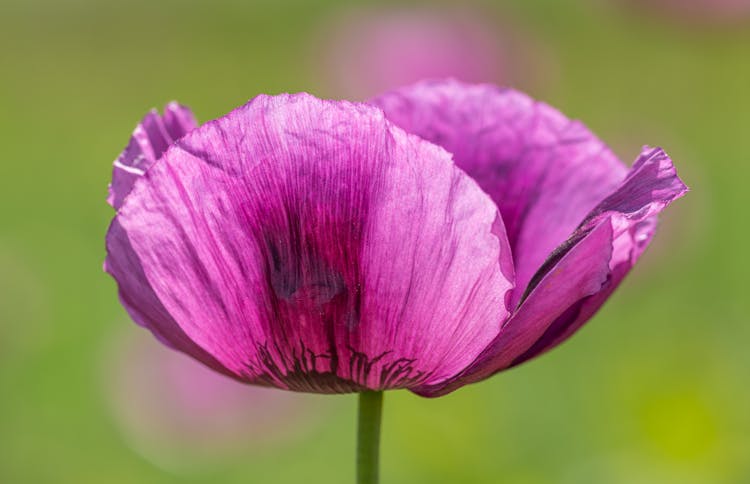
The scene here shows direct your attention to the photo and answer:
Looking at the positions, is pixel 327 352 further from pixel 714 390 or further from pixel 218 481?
pixel 218 481

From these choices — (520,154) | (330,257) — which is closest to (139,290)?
(330,257)

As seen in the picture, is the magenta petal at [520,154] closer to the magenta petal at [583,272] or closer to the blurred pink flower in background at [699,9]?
the magenta petal at [583,272]

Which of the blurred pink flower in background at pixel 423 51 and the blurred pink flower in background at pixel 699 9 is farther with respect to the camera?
the blurred pink flower in background at pixel 699 9

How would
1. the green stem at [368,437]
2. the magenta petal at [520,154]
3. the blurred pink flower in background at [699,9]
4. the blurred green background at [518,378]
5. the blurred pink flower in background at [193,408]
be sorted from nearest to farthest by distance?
the green stem at [368,437] < the magenta petal at [520,154] < the blurred green background at [518,378] < the blurred pink flower in background at [193,408] < the blurred pink flower in background at [699,9]

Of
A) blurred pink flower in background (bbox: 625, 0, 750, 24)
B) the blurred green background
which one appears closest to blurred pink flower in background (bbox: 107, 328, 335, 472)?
the blurred green background

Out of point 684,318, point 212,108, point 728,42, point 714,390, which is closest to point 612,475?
point 714,390

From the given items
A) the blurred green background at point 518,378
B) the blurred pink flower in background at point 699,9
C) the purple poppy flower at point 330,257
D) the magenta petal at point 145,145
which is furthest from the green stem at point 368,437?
the blurred pink flower in background at point 699,9

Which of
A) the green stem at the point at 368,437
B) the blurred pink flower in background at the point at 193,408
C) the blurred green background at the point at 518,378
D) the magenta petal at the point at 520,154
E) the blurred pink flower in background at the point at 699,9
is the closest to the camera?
the green stem at the point at 368,437
